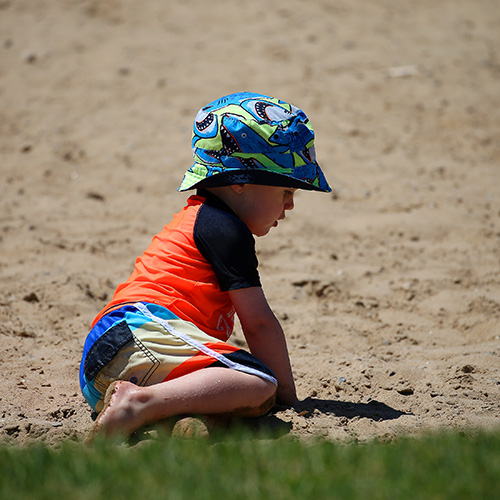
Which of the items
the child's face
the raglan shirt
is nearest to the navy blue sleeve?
the raglan shirt

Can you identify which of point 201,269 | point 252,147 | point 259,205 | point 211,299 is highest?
point 252,147

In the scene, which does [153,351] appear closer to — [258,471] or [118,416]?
[118,416]

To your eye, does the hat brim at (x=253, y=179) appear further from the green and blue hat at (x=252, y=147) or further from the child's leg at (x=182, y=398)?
the child's leg at (x=182, y=398)

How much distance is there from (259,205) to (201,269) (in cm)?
40

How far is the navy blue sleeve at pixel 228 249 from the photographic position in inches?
115

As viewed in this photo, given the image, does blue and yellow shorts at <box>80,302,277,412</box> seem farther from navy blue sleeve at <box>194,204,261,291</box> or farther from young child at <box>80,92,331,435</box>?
→ navy blue sleeve at <box>194,204,261,291</box>

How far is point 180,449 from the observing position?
2.42 meters

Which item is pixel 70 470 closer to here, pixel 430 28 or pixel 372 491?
pixel 372 491

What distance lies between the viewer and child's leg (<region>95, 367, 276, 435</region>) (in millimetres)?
2691

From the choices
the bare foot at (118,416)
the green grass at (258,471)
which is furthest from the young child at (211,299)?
the green grass at (258,471)

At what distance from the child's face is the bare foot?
2.93ft

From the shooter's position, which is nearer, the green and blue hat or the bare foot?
the bare foot

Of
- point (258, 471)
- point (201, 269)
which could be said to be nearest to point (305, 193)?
point (201, 269)

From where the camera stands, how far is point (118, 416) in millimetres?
2678
